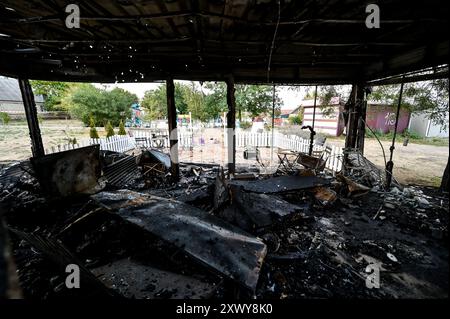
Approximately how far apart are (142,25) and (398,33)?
4.46 m

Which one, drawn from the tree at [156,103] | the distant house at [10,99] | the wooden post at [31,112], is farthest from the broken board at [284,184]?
the distant house at [10,99]

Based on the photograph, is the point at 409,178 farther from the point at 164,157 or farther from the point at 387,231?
the point at 164,157

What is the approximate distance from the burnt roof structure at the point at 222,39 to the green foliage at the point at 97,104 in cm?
1899

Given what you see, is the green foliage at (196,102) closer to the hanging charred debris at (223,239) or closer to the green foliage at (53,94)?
the green foliage at (53,94)

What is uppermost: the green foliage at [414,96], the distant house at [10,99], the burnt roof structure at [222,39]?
the distant house at [10,99]

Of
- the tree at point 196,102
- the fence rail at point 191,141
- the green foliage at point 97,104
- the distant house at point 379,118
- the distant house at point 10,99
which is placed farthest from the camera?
the distant house at point 10,99

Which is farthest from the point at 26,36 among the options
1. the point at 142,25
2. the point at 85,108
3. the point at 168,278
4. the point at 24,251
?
the point at 85,108

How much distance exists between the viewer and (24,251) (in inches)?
128

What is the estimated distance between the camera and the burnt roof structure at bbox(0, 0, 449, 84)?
8.55 feet

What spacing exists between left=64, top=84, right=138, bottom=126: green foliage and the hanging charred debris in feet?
66.5

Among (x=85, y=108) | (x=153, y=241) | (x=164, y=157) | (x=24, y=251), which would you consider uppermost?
(x=85, y=108)

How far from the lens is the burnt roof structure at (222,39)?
2605 millimetres

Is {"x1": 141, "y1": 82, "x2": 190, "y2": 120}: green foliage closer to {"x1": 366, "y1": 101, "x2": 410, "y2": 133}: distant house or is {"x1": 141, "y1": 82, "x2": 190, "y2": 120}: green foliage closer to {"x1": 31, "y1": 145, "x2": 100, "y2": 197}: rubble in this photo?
{"x1": 366, "y1": 101, "x2": 410, "y2": 133}: distant house

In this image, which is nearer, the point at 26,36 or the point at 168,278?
the point at 168,278
